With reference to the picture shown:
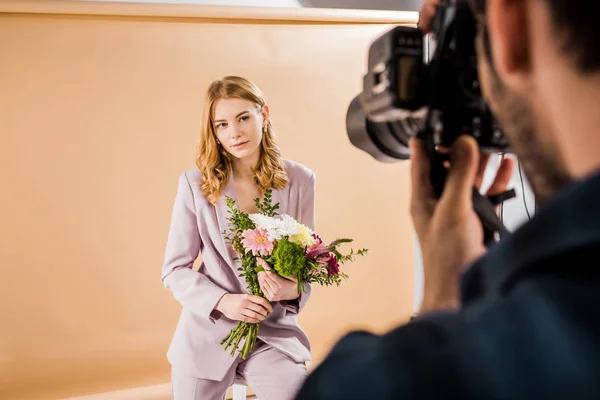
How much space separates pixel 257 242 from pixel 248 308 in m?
0.23

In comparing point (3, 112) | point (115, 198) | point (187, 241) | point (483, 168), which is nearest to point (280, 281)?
point (187, 241)

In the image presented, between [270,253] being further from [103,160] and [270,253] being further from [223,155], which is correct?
[103,160]

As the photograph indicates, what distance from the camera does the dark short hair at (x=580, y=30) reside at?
343mm

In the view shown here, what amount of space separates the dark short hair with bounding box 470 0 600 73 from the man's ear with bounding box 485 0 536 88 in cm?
4

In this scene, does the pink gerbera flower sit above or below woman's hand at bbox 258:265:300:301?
above

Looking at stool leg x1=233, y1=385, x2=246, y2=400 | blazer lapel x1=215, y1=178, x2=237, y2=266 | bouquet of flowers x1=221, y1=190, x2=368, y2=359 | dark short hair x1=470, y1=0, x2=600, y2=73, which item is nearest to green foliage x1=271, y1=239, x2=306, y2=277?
bouquet of flowers x1=221, y1=190, x2=368, y2=359

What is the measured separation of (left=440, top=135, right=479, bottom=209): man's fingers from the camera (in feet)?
2.05

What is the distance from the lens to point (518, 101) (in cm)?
42

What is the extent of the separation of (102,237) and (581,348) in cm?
273

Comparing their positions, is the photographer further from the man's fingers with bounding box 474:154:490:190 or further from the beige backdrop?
the beige backdrop

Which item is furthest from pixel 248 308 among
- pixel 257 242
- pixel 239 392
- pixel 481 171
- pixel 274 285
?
pixel 481 171

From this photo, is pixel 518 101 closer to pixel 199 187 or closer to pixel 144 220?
pixel 199 187

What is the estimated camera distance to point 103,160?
2766 mm

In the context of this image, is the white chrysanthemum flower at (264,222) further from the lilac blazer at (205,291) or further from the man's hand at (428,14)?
the man's hand at (428,14)
